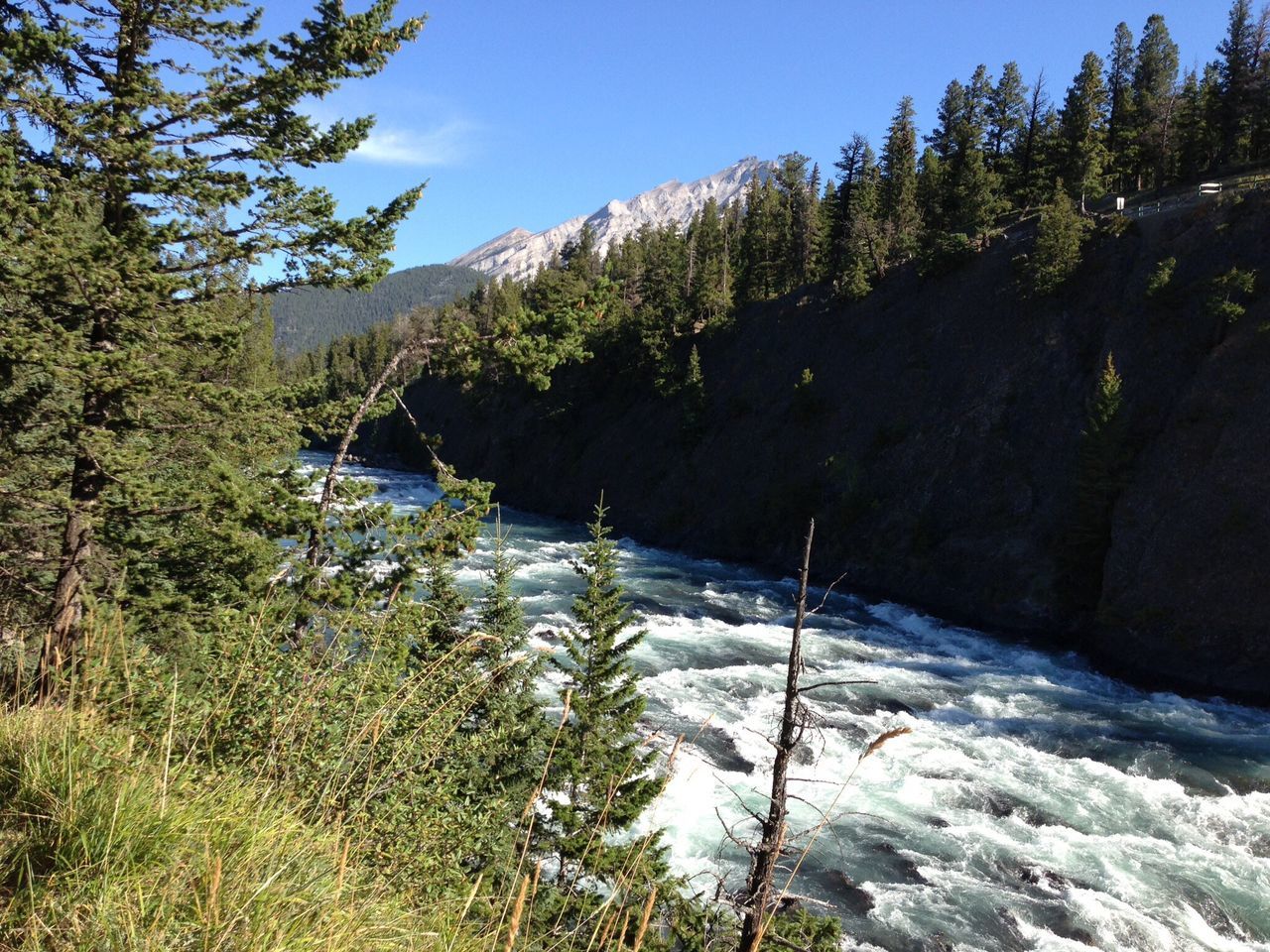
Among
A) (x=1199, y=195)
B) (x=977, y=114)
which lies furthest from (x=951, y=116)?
(x=1199, y=195)

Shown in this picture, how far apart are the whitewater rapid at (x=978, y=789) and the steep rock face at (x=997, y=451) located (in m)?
3.64

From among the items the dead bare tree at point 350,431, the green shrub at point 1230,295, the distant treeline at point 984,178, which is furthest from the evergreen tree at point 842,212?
the dead bare tree at point 350,431

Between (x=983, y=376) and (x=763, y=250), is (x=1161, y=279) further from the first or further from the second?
(x=763, y=250)

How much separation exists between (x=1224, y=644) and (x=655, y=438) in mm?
39949

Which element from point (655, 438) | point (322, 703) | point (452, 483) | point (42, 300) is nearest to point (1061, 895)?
point (452, 483)

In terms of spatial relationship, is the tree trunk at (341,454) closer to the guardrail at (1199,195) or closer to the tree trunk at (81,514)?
the tree trunk at (81,514)

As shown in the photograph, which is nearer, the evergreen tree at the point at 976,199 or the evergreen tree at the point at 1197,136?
the evergreen tree at the point at 976,199

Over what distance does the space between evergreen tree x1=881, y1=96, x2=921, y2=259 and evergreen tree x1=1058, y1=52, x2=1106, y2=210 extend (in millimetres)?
10832

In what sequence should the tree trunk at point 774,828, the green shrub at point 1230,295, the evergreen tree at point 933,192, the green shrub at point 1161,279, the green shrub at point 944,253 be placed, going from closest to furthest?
1. the tree trunk at point 774,828
2. the green shrub at point 1230,295
3. the green shrub at point 1161,279
4. the green shrub at point 944,253
5. the evergreen tree at point 933,192

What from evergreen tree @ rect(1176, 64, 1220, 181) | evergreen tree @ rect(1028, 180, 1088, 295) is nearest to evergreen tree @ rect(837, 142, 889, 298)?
evergreen tree @ rect(1028, 180, 1088, 295)

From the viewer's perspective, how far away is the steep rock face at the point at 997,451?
89.9 ft

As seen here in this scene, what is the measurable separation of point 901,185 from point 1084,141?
13.3 meters

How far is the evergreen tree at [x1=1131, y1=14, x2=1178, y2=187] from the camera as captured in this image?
57219 mm

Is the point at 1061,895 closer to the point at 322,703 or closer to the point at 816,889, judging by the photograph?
the point at 816,889
